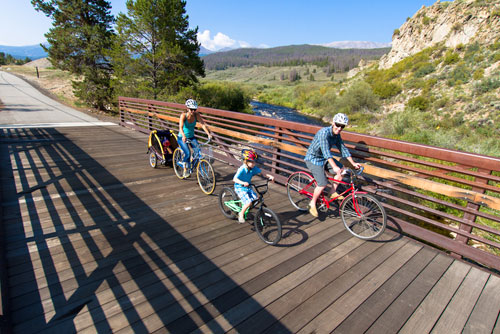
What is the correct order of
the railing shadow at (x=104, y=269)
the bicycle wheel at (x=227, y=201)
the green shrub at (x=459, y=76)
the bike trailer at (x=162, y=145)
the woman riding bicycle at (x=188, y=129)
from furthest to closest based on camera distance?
the green shrub at (x=459, y=76) < the bike trailer at (x=162, y=145) < the woman riding bicycle at (x=188, y=129) < the bicycle wheel at (x=227, y=201) < the railing shadow at (x=104, y=269)

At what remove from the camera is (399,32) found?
51031mm

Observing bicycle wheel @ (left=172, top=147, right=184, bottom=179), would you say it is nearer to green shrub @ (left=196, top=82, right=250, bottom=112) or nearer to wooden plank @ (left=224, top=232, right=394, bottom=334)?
wooden plank @ (left=224, top=232, right=394, bottom=334)

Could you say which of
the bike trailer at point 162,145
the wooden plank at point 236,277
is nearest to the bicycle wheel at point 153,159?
the bike trailer at point 162,145

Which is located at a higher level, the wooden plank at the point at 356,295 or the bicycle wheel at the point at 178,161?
the bicycle wheel at the point at 178,161

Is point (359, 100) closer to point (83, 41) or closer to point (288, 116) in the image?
point (288, 116)

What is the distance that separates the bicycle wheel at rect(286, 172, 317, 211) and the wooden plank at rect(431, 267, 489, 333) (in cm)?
216

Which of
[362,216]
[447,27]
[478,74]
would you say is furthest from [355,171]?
[447,27]

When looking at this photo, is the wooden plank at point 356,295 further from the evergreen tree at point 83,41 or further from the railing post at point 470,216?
the evergreen tree at point 83,41

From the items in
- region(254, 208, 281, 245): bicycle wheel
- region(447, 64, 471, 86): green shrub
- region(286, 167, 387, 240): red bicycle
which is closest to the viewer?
region(254, 208, 281, 245): bicycle wheel

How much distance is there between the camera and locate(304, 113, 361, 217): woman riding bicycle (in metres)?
3.50

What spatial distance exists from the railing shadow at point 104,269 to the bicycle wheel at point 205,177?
42.4 inches

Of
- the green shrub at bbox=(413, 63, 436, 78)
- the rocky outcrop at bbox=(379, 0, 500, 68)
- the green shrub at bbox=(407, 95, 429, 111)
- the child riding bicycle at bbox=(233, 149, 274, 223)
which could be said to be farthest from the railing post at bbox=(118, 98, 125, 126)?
the rocky outcrop at bbox=(379, 0, 500, 68)

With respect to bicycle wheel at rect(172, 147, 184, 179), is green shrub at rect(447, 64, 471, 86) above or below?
above

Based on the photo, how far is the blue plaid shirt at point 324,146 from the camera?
3.55 m
